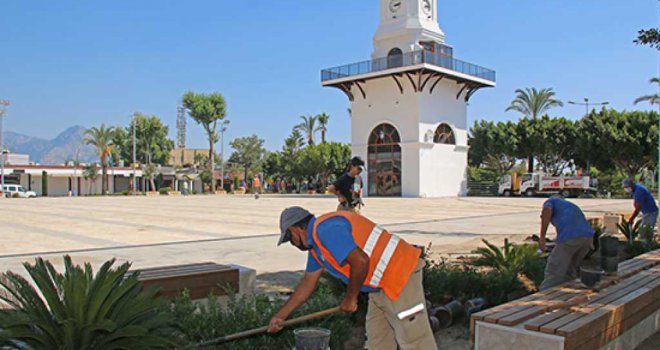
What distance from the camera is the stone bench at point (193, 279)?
4344mm

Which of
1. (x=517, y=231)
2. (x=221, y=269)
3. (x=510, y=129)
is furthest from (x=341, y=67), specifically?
(x=221, y=269)

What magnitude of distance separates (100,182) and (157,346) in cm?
7448

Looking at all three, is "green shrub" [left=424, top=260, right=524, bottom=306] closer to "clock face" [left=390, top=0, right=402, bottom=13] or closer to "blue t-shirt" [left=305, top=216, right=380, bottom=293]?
"blue t-shirt" [left=305, top=216, right=380, bottom=293]

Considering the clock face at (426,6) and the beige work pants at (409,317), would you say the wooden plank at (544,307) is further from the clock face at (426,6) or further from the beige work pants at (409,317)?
the clock face at (426,6)

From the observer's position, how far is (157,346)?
9.82ft

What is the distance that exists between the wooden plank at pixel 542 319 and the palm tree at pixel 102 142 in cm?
6775

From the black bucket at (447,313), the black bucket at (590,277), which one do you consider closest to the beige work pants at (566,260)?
the black bucket at (590,277)

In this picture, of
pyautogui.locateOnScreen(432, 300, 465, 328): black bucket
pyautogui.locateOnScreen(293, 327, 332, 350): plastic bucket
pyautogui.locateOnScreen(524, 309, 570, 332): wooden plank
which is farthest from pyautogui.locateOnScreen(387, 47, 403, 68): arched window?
pyautogui.locateOnScreen(293, 327, 332, 350): plastic bucket

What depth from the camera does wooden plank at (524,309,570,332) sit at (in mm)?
3367

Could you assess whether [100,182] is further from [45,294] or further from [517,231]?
[45,294]

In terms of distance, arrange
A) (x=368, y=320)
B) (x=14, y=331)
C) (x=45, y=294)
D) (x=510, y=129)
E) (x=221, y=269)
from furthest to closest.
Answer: (x=510, y=129) < (x=221, y=269) < (x=368, y=320) < (x=45, y=294) < (x=14, y=331)

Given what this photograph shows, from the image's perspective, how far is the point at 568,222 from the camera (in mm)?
5367

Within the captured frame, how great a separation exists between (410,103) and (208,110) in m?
33.0

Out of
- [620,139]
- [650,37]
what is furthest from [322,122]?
[650,37]
